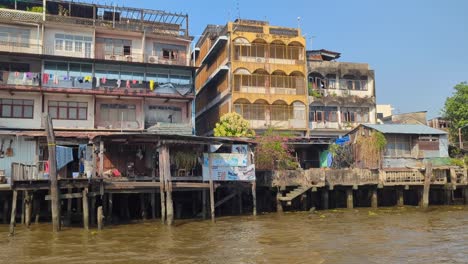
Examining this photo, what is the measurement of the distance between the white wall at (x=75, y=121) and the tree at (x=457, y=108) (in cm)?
3564

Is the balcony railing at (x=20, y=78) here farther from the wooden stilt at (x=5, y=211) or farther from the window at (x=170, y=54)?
the wooden stilt at (x=5, y=211)

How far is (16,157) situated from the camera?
25.9 metres

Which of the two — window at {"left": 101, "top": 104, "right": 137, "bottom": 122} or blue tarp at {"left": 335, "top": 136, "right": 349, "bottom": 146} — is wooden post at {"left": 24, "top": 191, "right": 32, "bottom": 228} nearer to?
window at {"left": 101, "top": 104, "right": 137, "bottom": 122}

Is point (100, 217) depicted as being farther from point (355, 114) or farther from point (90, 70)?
point (355, 114)

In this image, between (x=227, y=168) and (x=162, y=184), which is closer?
(x=162, y=184)

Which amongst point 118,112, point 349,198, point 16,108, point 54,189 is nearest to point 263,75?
point 118,112

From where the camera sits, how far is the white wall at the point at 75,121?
1254 inches

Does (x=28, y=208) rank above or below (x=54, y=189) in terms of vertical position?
below

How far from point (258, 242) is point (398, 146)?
20.8 metres

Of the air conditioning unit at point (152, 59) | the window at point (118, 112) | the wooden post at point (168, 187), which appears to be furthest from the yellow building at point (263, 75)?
the wooden post at point (168, 187)

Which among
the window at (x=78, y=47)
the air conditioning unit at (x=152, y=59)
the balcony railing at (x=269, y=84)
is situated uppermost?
the window at (x=78, y=47)

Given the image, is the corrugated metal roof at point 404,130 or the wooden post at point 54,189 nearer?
the wooden post at point 54,189

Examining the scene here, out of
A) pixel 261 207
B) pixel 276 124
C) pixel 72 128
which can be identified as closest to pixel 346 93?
pixel 276 124

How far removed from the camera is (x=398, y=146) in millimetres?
33844
